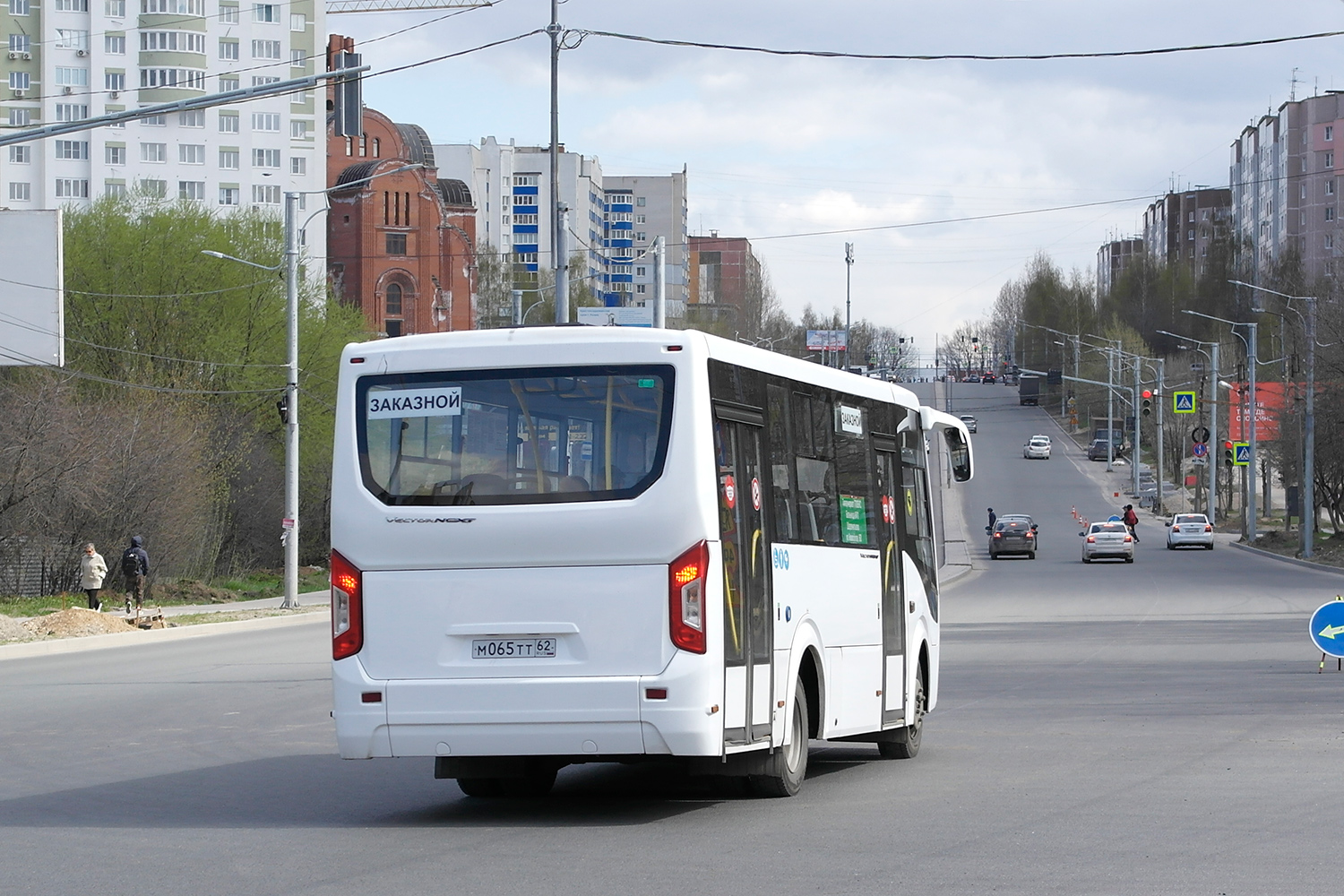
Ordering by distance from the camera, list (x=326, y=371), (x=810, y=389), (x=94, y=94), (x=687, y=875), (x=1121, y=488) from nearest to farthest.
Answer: (x=687, y=875)
(x=810, y=389)
(x=326, y=371)
(x=1121, y=488)
(x=94, y=94)

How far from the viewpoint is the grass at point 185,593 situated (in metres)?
36.0

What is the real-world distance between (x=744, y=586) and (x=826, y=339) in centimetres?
14040

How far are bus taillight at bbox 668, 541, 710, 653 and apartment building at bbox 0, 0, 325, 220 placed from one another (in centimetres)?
11118

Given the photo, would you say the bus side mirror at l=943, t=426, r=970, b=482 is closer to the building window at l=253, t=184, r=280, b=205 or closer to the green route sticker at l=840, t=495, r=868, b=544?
the green route sticker at l=840, t=495, r=868, b=544

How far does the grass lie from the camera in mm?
36000

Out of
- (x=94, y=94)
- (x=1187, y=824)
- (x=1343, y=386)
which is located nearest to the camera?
(x=1187, y=824)

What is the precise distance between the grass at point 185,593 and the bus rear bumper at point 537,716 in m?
25.1

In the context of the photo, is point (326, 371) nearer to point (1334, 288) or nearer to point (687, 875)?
point (1334, 288)

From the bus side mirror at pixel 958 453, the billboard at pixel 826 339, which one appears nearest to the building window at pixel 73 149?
the billboard at pixel 826 339

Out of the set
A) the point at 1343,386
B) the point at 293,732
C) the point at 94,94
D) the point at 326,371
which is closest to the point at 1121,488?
the point at 1343,386

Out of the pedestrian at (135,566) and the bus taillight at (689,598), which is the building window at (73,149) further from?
the bus taillight at (689,598)

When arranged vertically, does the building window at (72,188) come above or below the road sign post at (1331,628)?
above

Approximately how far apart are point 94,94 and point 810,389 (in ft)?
375

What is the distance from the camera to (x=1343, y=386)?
5891 centimetres
